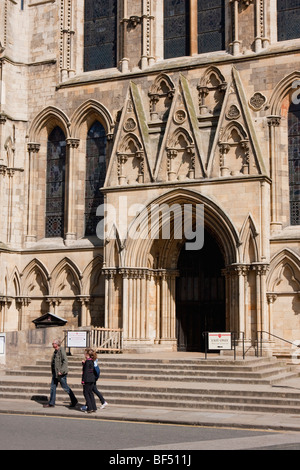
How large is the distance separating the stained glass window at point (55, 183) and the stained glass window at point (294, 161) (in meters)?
9.25

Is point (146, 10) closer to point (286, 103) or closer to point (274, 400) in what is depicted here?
point (286, 103)

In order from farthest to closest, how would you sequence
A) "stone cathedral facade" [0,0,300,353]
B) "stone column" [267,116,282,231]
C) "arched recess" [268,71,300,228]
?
1. "arched recess" [268,71,300,228]
2. "stone column" [267,116,282,231]
3. "stone cathedral facade" [0,0,300,353]

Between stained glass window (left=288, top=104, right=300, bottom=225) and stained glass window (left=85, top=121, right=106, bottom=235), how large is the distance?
7399mm

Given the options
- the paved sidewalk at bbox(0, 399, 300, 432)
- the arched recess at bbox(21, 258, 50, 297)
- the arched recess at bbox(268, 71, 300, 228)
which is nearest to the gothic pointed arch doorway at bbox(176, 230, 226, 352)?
the arched recess at bbox(268, 71, 300, 228)

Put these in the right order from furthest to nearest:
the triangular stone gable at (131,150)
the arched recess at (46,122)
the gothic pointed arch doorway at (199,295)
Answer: the arched recess at (46,122) → the gothic pointed arch doorway at (199,295) → the triangular stone gable at (131,150)

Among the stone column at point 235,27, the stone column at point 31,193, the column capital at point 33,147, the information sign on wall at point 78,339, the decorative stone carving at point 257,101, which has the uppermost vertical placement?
the stone column at point 235,27

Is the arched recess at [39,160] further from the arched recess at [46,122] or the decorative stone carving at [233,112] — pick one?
the decorative stone carving at [233,112]

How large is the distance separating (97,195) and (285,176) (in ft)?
24.8

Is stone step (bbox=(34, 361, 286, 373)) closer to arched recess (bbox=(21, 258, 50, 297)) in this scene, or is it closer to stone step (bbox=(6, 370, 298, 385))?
stone step (bbox=(6, 370, 298, 385))

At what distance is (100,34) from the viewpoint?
2811 cm

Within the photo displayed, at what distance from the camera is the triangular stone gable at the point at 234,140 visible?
22766 mm

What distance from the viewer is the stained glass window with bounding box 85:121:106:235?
2688 cm

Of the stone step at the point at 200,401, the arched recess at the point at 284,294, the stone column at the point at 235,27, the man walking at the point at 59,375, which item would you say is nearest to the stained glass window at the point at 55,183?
the stone column at the point at 235,27
